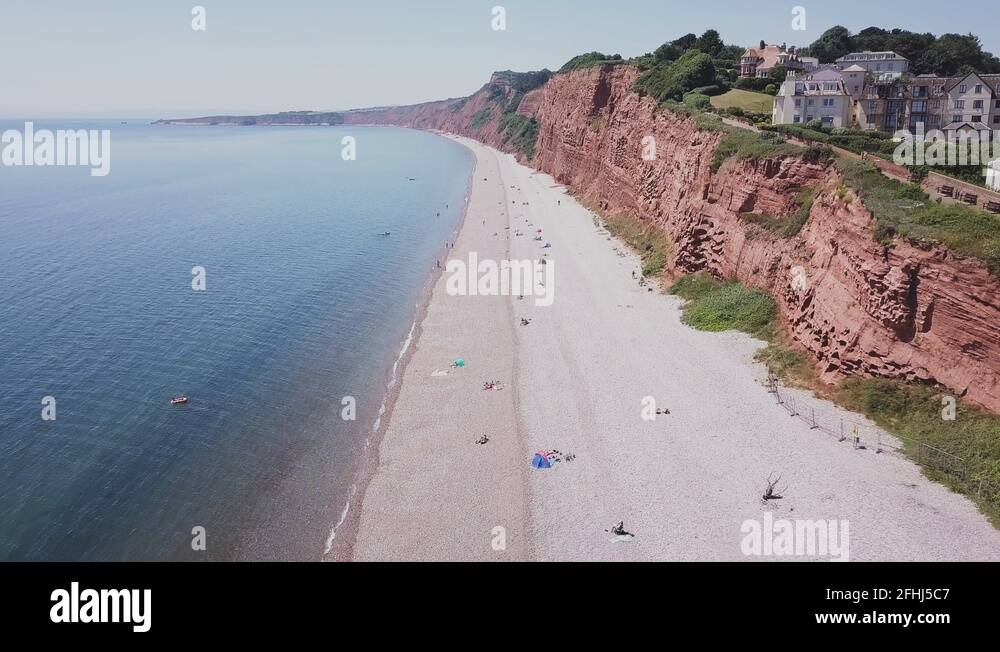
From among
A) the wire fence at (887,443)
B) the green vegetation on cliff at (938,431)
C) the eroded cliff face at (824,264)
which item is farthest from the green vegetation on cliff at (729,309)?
the green vegetation on cliff at (938,431)

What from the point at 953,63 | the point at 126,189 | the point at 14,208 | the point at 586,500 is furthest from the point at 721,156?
the point at 126,189

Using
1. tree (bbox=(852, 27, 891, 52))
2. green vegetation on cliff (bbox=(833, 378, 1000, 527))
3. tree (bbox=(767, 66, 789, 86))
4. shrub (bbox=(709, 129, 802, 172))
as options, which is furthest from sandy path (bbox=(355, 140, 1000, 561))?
tree (bbox=(852, 27, 891, 52))

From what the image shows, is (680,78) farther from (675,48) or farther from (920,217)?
(920,217)

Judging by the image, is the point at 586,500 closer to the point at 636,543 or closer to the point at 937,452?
the point at 636,543

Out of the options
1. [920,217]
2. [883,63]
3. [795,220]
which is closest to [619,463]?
[920,217]

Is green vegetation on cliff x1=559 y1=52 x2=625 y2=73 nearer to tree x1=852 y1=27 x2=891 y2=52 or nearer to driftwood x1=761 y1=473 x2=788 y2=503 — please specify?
tree x1=852 y1=27 x2=891 y2=52

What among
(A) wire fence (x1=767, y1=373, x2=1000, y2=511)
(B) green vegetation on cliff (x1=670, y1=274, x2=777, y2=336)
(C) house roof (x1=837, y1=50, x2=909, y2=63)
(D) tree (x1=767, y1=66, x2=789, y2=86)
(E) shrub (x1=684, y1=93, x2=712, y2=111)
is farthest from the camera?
(C) house roof (x1=837, y1=50, x2=909, y2=63)
